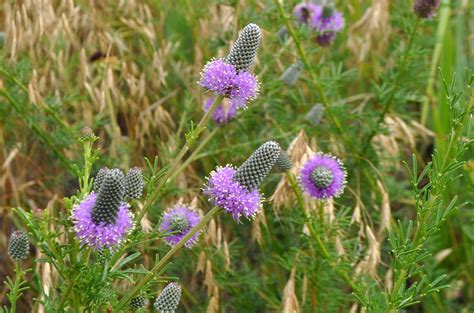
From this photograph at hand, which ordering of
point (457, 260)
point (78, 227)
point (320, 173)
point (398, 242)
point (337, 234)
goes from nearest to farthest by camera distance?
point (78, 227) < point (398, 242) < point (320, 173) < point (337, 234) < point (457, 260)

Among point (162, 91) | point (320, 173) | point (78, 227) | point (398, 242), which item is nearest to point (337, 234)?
Result: point (320, 173)

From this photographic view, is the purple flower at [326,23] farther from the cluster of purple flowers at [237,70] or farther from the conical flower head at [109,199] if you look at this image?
the conical flower head at [109,199]

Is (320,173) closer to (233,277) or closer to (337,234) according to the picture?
(337,234)

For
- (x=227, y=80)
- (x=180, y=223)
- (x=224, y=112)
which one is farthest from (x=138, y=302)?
(x=224, y=112)

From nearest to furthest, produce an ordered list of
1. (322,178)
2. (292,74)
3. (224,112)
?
(322,178), (224,112), (292,74)

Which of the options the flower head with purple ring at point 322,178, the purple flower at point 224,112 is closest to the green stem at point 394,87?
the purple flower at point 224,112

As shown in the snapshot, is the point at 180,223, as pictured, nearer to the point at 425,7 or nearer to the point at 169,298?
the point at 169,298

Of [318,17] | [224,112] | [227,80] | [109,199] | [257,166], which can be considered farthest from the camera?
[318,17]
